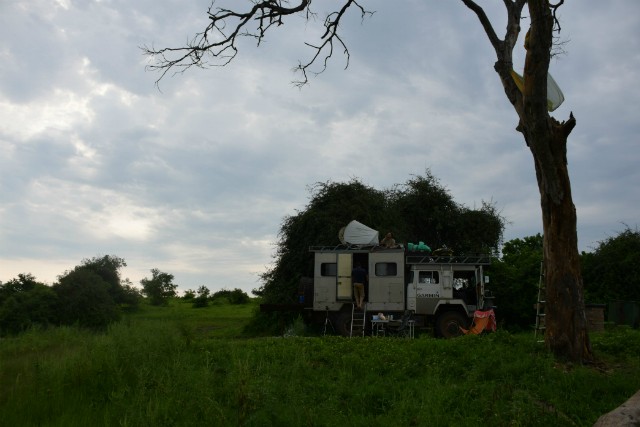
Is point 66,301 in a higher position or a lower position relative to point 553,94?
lower

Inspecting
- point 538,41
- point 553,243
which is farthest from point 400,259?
point 538,41

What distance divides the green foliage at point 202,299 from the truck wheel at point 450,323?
21.8 meters

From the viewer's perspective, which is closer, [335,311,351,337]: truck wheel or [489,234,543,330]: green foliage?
[335,311,351,337]: truck wheel

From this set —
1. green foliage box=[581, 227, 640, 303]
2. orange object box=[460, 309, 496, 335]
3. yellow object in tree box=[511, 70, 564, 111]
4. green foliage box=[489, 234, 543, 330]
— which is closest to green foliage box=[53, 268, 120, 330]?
orange object box=[460, 309, 496, 335]

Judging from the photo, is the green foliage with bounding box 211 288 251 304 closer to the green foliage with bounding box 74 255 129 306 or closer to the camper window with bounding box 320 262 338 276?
the green foliage with bounding box 74 255 129 306

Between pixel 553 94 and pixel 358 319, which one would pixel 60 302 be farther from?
pixel 553 94

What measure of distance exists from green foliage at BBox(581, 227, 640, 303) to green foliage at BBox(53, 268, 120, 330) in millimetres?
19335

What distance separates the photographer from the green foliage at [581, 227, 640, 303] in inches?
997

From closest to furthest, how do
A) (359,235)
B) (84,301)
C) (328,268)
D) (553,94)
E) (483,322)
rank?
1. (553,94)
2. (483,322)
3. (328,268)
4. (359,235)
5. (84,301)

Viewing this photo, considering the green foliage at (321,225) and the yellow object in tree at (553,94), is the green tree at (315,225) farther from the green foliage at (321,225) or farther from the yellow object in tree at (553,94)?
the yellow object in tree at (553,94)

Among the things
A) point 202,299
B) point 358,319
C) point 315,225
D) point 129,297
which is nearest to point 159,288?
point 202,299

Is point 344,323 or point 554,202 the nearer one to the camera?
point 554,202

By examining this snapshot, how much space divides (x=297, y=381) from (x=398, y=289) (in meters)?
9.96

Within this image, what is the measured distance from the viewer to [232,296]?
1594 inches
